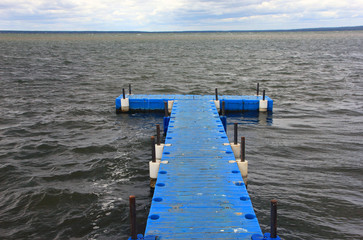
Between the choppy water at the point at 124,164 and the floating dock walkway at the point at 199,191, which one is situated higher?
the floating dock walkway at the point at 199,191

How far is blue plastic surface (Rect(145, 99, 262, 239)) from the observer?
5734mm

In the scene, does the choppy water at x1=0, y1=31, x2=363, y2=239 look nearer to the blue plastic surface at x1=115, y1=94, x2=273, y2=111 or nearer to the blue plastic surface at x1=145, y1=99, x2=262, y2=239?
the blue plastic surface at x1=115, y1=94, x2=273, y2=111

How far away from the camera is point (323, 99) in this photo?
857 inches

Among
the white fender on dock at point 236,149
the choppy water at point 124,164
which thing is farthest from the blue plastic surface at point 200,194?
the choppy water at point 124,164

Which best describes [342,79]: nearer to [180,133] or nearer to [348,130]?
[348,130]

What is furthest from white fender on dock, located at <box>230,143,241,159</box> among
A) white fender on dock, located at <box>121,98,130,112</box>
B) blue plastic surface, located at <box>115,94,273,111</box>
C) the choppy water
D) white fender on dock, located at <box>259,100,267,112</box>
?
white fender on dock, located at <box>121,98,130,112</box>

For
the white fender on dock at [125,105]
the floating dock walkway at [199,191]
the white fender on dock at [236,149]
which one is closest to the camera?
the floating dock walkway at [199,191]

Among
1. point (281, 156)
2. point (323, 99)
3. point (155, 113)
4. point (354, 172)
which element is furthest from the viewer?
point (323, 99)

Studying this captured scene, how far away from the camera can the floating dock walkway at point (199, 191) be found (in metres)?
5.73

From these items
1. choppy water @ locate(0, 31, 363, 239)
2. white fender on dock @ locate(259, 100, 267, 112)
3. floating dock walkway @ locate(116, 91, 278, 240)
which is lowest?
choppy water @ locate(0, 31, 363, 239)

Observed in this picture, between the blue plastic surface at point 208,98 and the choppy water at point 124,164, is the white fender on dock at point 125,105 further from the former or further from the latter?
the choppy water at point 124,164

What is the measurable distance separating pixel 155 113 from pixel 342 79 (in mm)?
21003

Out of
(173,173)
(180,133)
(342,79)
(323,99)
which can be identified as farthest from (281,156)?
(342,79)

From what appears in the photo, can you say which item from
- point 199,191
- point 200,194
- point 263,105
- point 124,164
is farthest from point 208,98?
point 200,194
